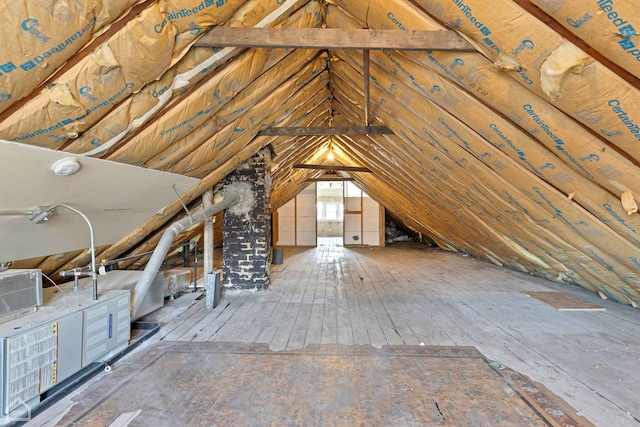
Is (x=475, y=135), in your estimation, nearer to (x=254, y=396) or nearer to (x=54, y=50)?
(x=254, y=396)

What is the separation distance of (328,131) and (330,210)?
10909 millimetres

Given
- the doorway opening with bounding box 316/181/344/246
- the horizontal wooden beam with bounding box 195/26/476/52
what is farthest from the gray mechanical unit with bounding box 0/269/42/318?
the doorway opening with bounding box 316/181/344/246

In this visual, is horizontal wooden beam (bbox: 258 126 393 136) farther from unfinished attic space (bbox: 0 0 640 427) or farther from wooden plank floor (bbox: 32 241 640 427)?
wooden plank floor (bbox: 32 241 640 427)

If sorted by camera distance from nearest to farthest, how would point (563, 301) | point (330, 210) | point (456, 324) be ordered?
point (456, 324) < point (563, 301) < point (330, 210)

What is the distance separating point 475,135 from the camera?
294cm

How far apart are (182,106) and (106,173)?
767 mm

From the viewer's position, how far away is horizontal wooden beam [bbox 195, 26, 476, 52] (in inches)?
83.4

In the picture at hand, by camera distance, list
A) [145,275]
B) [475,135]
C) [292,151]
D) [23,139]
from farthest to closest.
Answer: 1. [292,151]
2. [145,275]
3. [475,135]
4. [23,139]

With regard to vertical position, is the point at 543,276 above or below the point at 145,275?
below

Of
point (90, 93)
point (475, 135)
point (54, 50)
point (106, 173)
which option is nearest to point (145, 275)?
point (106, 173)

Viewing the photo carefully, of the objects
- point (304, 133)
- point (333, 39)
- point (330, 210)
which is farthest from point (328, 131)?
point (330, 210)

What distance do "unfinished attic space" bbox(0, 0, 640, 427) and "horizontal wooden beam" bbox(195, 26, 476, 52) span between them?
0.01 m

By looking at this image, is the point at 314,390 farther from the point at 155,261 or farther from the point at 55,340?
the point at 155,261

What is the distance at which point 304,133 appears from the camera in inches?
164
